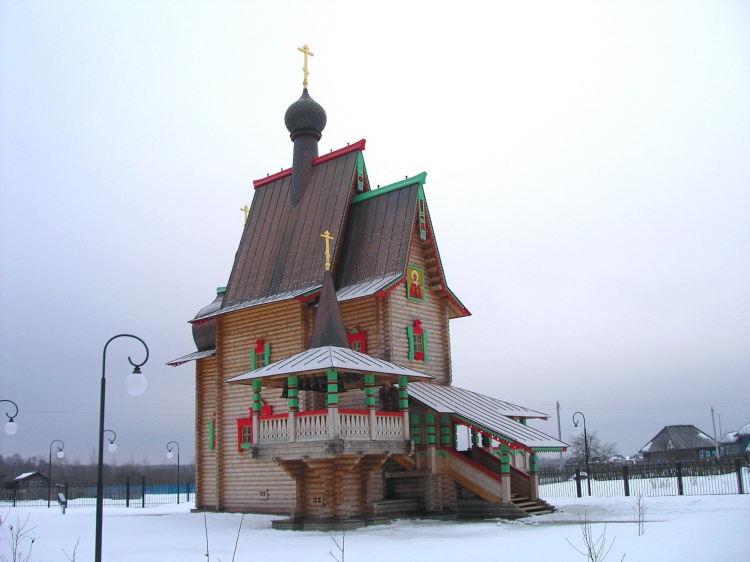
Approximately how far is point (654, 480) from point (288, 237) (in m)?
19.6

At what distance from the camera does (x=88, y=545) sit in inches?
696

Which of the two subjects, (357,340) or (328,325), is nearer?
(328,325)

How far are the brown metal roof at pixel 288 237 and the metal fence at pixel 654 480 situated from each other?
44.0 ft

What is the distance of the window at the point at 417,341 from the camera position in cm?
2316

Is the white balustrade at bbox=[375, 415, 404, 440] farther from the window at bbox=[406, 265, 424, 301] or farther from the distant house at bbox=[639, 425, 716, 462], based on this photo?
the distant house at bbox=[639, 425, 716, 462]

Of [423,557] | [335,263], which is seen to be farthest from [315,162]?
[423,557]

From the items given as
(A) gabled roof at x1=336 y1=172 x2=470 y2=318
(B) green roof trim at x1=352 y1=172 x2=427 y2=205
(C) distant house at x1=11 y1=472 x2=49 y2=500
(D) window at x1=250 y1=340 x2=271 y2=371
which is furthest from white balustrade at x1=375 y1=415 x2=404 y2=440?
(C) distant house at x1=11 y1=472 x2=49 y2=500

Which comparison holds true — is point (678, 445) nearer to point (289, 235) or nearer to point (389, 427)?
point (289, 235)

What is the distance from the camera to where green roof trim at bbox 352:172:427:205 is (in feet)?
79.6

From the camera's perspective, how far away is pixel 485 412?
867 inches

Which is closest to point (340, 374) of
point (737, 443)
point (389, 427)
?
point (389, 427)

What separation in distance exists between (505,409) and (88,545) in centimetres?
1238

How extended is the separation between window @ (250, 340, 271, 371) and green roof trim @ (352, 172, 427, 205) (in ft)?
18.5

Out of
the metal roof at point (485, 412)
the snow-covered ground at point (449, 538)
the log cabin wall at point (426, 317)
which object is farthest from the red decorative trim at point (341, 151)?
the snow-covered ground at point (449, 538)
